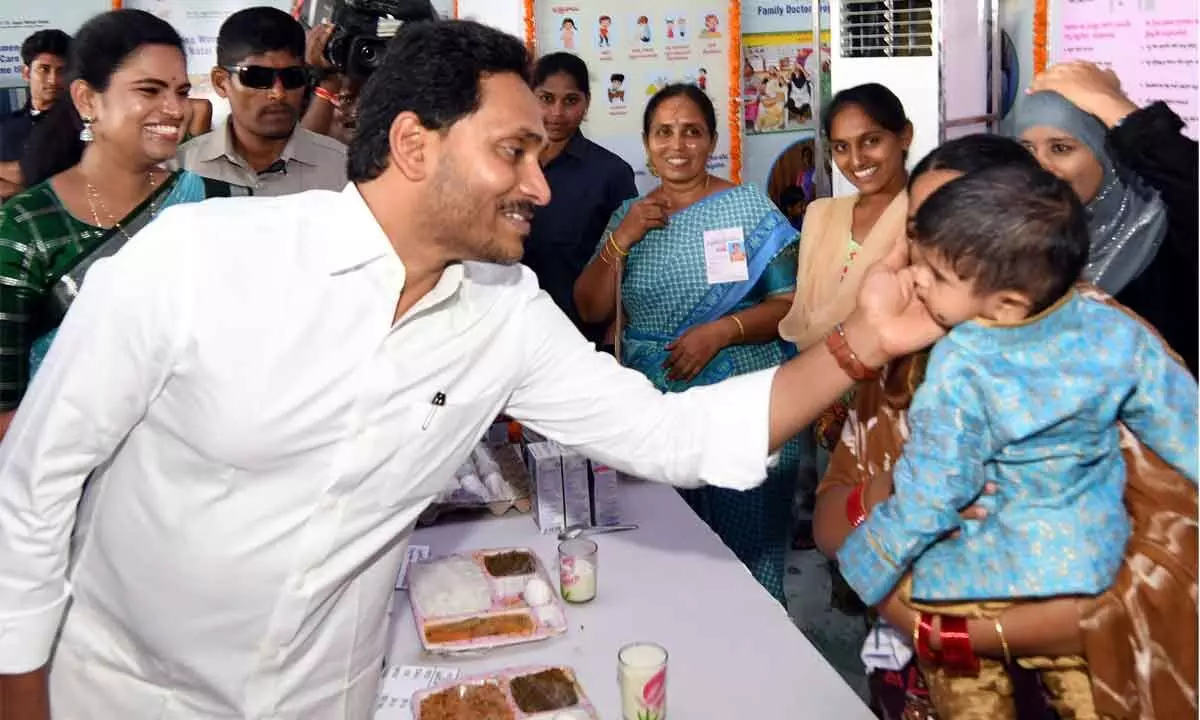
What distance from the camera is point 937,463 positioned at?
1264 millimetres

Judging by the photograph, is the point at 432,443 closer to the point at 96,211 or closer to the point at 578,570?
the point at 578,570

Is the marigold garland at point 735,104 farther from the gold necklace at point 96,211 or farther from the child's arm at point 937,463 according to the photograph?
the child's arm at point 937,463

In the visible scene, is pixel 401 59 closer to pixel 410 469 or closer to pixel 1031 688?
pixel 410 469

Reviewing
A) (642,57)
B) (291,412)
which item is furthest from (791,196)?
(291,412)

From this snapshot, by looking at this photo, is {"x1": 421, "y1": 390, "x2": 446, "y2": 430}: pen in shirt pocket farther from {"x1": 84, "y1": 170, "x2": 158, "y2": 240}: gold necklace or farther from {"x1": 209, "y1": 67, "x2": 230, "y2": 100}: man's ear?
{"x1": 209, "y1": 67, "x2": 230, "y2": 100}: man's ear

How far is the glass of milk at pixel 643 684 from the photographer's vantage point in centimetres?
136

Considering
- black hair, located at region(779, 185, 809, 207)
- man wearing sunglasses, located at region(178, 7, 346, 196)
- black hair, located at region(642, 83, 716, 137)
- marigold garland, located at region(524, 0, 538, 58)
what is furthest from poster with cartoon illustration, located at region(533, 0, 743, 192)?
man wearing sunglasses, located at region(178, 7, 346, 196)

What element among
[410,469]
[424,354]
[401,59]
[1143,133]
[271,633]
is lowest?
[271,633]

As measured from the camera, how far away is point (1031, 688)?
4.70 feet

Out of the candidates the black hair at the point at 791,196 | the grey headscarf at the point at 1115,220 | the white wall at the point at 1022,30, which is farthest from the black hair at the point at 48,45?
the grey headscarf at the point at 1115,220

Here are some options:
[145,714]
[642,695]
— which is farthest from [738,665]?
[145,714]

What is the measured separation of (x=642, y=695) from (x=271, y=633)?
48cm

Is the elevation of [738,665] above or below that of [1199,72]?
below

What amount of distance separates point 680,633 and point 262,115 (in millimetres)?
1860
